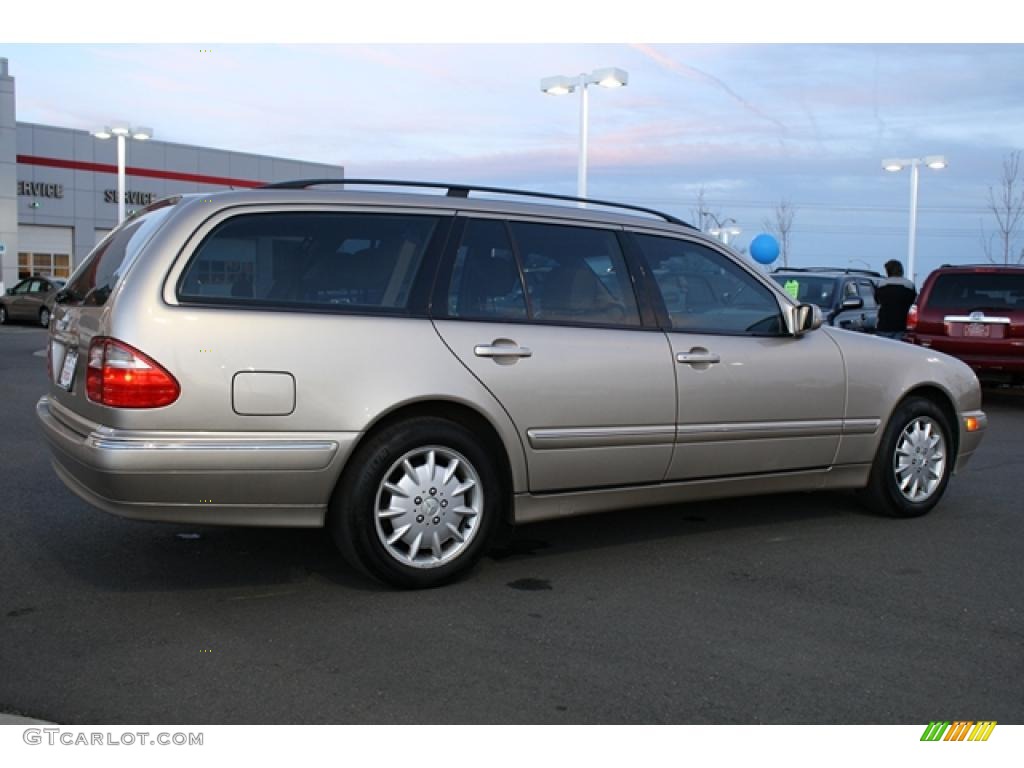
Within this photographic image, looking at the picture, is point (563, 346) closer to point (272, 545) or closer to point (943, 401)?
point (272, 545)

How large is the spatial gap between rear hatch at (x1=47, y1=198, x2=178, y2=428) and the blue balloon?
77.4ft

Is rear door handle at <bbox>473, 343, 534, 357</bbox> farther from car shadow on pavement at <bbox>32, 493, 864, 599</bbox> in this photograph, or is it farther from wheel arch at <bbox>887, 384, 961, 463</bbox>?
wheel arch at <bbox>887, 384, 961, 463</bbox>

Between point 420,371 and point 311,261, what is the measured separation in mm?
657

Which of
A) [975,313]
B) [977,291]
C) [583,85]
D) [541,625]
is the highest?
[583,85]

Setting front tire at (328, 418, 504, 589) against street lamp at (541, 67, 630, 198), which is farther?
street lamp at (541, 67, 630, 198)

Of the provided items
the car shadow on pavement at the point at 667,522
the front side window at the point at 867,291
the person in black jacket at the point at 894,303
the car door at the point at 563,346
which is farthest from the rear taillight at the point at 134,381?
the front side window at the point at 867,291

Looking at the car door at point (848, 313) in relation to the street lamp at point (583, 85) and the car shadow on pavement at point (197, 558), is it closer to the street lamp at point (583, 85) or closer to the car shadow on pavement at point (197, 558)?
the street lamp at point (583, 85)

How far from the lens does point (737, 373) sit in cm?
566

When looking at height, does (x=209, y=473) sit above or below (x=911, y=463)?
above

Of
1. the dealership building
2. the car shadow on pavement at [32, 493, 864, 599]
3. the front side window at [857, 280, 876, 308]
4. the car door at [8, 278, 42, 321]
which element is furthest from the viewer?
the dealership building

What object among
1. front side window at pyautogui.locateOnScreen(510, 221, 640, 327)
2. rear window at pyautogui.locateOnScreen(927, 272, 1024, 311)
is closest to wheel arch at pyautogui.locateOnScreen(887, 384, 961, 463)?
front side window at pyautogui.locateOnScreen(510, 221, 640, 327)

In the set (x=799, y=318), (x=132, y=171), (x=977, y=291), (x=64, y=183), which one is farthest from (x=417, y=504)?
(x=132, y=171)

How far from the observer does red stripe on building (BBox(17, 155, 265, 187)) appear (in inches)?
1769

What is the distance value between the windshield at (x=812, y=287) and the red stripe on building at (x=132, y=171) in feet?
105
